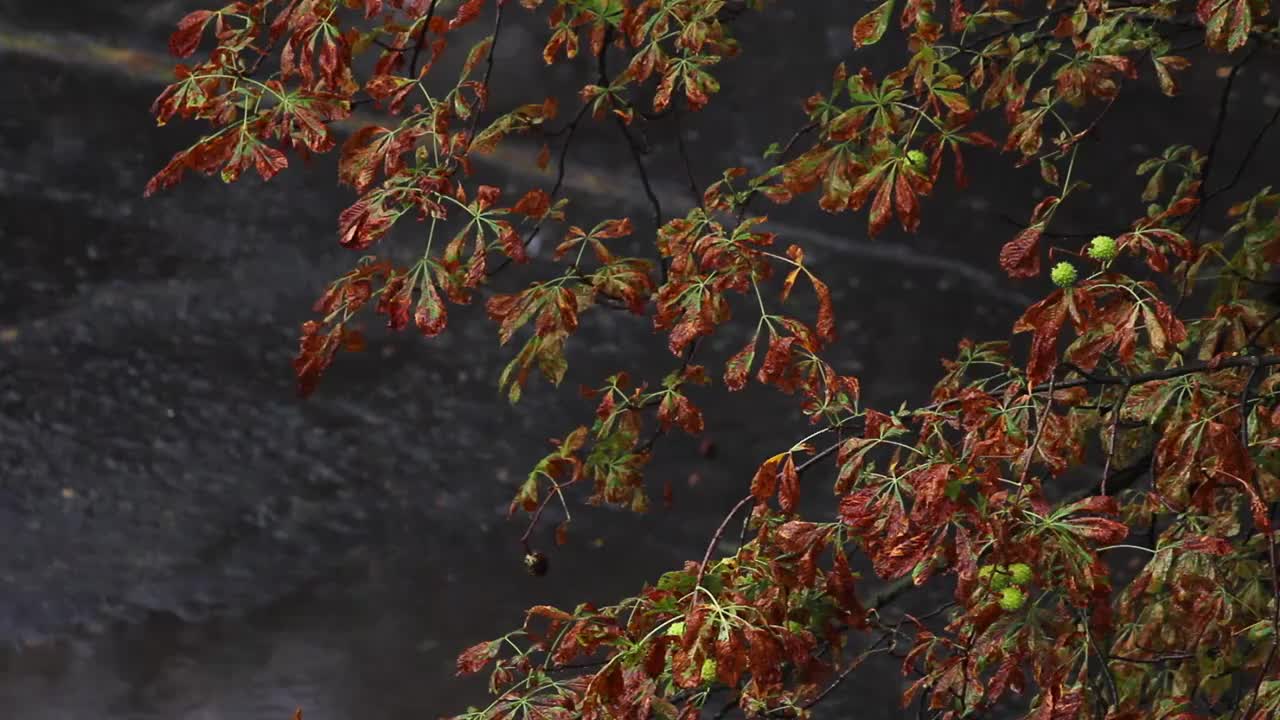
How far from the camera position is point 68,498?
5828mm

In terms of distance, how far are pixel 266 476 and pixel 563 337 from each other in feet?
12.4

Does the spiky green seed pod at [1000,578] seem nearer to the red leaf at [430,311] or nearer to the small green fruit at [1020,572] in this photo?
the small green fruit at [1020,572]

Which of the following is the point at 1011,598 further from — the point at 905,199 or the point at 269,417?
the point at 269,417

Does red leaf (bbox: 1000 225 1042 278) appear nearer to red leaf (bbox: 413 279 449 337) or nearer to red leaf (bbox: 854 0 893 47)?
red leaf (bbox: 854 0 893 47)

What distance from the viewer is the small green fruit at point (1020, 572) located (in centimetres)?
197

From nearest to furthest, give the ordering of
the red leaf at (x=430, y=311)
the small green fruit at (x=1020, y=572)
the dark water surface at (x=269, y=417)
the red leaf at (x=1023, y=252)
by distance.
Answer: the small green fruit at (x=1020, y=572)
the red leaf at (x=1023, y=252)
the red leaf at (x=430, y=311)
the dark water surface at (x=269, y=417)

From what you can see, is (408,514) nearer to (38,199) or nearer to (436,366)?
(436,366)

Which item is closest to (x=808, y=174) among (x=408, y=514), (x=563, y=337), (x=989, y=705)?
(x=563, y=337)

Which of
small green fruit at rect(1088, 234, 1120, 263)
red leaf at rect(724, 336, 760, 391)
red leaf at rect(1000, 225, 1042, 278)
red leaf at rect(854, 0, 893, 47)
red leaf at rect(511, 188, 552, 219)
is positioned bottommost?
red leaf at rect(724, 336, 760, 391)

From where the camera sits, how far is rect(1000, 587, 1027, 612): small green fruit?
6.60ft

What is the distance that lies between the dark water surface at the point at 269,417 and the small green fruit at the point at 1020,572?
3.18 m

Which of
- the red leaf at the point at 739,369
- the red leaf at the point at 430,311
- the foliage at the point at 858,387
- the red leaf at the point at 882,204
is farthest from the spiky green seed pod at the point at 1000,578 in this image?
the red leaf at the point at 430,311

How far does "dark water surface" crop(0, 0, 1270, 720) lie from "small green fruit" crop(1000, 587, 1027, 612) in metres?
3.13

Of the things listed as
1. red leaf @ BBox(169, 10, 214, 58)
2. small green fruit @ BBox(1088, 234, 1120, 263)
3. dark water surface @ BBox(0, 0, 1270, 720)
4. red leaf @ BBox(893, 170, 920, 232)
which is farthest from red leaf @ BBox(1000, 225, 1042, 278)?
dark water surface @ BBox(0, 0, 1270, 720)
